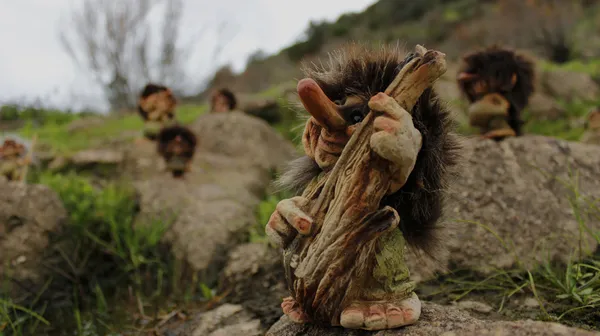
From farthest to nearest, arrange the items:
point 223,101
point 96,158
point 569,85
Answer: point 569,85
point 223,101
point 96,158

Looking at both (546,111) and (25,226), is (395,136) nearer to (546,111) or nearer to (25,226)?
(25,226)

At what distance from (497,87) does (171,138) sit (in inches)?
113

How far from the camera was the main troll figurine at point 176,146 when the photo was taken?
4391mm

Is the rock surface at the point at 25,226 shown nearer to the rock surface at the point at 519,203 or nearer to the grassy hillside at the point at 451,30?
the rock surface at the point at 519,203

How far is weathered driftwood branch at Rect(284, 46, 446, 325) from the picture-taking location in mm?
1404

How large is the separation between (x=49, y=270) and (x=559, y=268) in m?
3.05

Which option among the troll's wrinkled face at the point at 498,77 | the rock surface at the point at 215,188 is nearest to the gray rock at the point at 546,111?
the rock surface at the point at 215,188

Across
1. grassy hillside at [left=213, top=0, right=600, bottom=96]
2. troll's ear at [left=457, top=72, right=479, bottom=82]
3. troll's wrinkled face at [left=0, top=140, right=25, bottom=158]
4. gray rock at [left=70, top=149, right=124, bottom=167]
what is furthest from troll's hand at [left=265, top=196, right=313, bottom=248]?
gray rock at [left=70, top=149, right=124, bottom=167]

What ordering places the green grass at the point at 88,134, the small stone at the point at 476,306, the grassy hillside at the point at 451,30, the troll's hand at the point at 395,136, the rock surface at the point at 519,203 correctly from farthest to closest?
1. the grassy hillside at the point at 451,30
2. the green grass at the point at 88,134
3. the rock surface at the point at 519,203
4. the small stone at the point at 476,306
5. the troll's hand at the point at 395,136

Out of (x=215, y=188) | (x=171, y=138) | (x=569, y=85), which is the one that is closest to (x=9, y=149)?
(x=171, y=138)

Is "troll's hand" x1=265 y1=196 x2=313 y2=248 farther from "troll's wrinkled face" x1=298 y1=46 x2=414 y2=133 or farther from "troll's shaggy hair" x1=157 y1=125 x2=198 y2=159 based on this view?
"troll's shaggy hair" x1=157 y1=125 x2=198 y2=159

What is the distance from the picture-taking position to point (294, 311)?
161 cm

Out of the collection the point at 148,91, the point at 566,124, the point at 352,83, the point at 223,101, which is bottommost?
the point at 566,124

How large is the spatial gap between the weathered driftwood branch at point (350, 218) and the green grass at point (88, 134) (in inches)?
214
